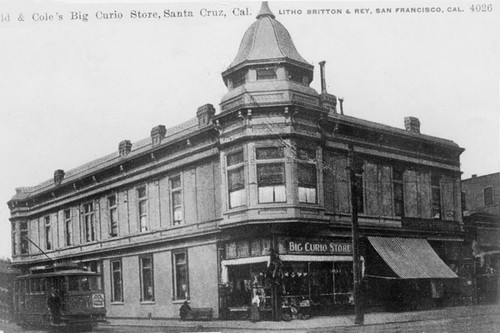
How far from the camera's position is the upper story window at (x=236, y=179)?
1595 cm

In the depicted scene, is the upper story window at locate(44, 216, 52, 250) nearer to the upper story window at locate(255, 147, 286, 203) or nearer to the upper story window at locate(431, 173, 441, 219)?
the upper story window at locate(255, 147, 286, 203)

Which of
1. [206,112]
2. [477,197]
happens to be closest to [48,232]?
[206,112]

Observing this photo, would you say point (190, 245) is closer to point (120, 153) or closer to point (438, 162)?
point (120, 153)

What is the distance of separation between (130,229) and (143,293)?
6.39ft

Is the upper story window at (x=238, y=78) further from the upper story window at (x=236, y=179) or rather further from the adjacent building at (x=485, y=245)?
the adjacent building at (x=485, y=245)

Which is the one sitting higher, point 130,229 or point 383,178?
point 383,178

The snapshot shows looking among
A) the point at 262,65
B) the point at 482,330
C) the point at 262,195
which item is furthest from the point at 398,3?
the point at 482,330

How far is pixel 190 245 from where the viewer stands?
17.8m

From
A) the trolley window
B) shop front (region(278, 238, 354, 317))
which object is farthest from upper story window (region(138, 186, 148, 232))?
shop front (region(278, 238, 354, 317))

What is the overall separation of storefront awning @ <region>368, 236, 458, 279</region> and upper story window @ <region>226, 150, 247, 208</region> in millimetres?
4260

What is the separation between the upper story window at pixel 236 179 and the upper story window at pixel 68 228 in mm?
6844

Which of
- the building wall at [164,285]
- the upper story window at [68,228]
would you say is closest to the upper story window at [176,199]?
the building wall at [164,285]

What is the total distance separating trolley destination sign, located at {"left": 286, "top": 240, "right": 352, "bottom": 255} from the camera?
16.0 m

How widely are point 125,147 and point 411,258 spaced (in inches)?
346
